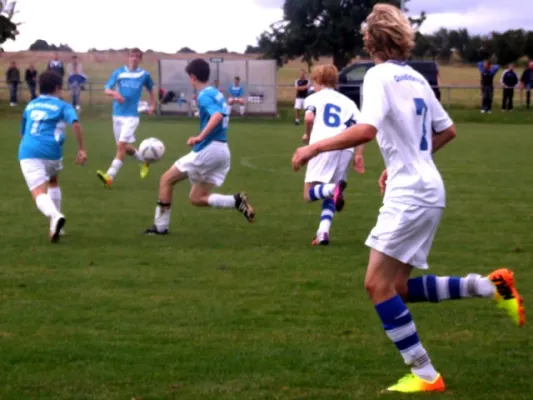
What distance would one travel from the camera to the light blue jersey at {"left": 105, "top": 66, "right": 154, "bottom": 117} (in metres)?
16.1

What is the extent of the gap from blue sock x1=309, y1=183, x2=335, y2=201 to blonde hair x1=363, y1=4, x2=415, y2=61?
189 inches

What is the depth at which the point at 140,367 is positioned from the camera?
19.0ft

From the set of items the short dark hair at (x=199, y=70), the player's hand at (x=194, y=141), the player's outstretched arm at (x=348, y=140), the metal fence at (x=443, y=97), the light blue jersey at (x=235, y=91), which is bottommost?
the metal fence at (x=443, y=97)

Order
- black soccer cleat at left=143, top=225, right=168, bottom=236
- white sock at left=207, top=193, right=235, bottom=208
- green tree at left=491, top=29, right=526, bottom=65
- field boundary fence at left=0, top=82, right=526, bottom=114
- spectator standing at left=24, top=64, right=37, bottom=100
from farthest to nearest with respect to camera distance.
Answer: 1. green tree at left=491, top=29, right=526, bottom=65
2. field boundary fence at left=0, top=82, right=526, bottom=114
3. spectator standing at left=24, top=64, right=37, bottom=100
4. black soccer cleat at left=143, top=225, right=168, bottom=236
5. white sock at left=207, top=193, right=235, bottom=208

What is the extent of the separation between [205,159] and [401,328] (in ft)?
17.6

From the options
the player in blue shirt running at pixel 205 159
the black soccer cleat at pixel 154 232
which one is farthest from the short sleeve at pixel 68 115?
the black soccer cleat at pixel 154 232

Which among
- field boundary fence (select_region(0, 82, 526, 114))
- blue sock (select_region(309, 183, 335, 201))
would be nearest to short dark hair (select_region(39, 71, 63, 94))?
blue sock (select_region(309, 183, 335, 201))

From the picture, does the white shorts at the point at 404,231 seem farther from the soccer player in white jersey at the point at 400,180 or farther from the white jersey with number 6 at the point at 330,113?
the white jersey with number 6 at the point at 330,113

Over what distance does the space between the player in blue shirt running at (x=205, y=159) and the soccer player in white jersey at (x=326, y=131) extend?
848mm

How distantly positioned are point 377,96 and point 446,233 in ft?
20.6

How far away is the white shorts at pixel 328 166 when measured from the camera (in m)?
10.3

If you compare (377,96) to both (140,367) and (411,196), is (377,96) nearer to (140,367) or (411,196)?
(411,196)

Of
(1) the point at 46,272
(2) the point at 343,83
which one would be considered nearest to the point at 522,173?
(1) the point at 46,272

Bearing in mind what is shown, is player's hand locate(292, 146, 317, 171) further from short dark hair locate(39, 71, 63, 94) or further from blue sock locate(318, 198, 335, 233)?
short dark hair locate(39, 71, 63, 94)
